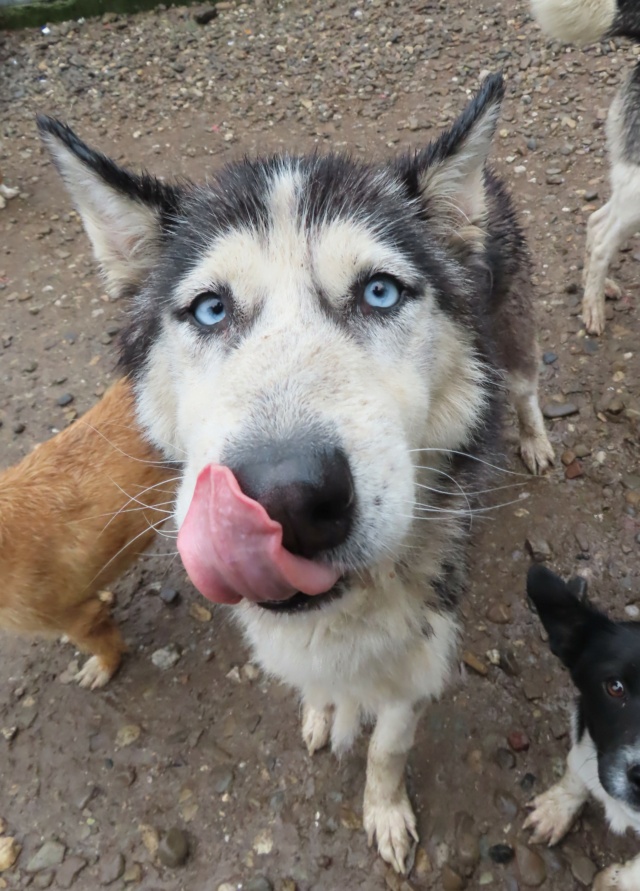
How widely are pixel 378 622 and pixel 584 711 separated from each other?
0.99 metres

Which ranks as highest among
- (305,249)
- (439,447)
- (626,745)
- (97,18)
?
(97,18)

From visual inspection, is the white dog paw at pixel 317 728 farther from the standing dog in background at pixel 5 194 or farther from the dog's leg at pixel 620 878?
the standing dog in background at pixel 5 194

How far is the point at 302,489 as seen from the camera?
41.1 inches

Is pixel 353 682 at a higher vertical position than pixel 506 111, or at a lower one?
lower

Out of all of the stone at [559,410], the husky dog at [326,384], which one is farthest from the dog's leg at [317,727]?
the stone at [559,410]

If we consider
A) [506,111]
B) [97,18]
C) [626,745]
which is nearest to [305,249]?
[626,745]

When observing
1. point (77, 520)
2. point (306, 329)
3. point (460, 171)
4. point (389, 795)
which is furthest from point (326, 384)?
point (389, 795)

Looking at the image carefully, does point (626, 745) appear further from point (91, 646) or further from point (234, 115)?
point (234, 115)

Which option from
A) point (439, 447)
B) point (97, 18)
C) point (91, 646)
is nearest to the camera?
point (439, 447)

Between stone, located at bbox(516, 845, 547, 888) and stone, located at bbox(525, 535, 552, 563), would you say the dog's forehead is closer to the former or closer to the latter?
stone, located at bbox(525, 535, 552, 563)

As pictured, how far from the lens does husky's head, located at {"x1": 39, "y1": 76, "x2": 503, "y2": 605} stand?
112cm

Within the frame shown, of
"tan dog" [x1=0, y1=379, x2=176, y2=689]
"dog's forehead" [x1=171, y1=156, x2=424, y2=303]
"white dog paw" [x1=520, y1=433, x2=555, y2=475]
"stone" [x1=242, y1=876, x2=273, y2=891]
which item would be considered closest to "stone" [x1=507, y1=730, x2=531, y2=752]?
"stone" [x1=242, y1=876, x2=273, y2=891]

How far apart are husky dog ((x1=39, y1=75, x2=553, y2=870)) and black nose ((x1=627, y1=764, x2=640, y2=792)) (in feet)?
2.03

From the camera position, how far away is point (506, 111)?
5258 millimetres
